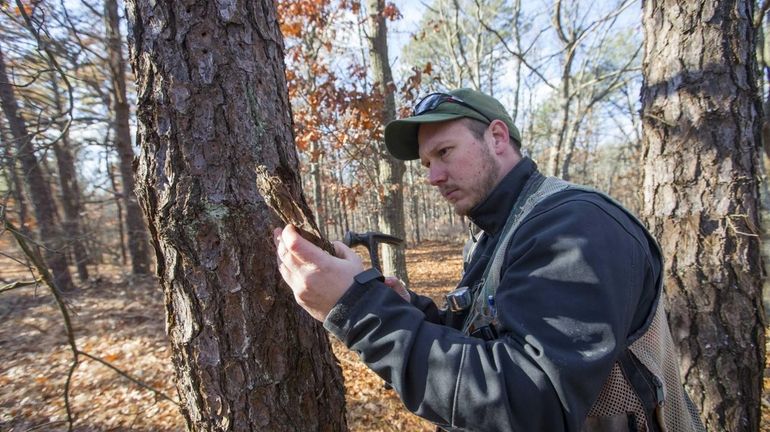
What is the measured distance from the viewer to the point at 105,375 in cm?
489

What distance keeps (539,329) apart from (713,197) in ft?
7.86

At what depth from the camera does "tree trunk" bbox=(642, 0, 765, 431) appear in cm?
239

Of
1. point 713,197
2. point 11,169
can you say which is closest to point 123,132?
point 11,169

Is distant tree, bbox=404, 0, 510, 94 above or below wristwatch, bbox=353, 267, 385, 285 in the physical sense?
above

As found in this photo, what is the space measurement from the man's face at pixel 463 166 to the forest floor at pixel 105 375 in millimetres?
2460

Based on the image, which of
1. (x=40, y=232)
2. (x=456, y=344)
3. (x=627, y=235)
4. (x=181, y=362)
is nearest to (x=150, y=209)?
(x=181, y=362)

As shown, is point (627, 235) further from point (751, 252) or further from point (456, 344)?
point (751, 252)

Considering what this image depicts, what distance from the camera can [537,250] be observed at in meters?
1.07

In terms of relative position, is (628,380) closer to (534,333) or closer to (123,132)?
(534,333)

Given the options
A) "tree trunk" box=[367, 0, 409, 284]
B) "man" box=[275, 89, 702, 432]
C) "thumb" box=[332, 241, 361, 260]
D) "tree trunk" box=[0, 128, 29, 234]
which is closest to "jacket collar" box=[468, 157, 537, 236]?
"man" box=[275, 89, 702, 432]

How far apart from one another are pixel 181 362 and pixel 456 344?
46.5 inches

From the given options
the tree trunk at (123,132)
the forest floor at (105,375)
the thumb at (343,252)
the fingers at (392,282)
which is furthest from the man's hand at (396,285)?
the tree trunk at (123,132)

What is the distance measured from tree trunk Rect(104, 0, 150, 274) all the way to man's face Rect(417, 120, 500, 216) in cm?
597

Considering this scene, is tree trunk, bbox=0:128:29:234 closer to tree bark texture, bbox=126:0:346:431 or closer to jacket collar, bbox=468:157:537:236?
tree bark texture, bbox=126:0:346:431
